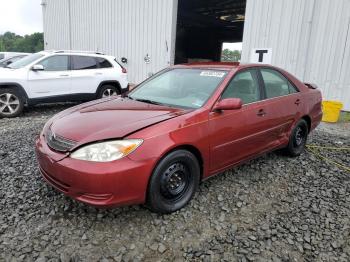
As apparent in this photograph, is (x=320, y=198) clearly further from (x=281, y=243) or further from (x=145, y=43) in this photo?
(x=145, y=43)

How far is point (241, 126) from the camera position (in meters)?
3.61

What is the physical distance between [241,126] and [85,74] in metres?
5.60

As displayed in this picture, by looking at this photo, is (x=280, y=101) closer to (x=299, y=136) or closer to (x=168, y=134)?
(x=299, y=136)

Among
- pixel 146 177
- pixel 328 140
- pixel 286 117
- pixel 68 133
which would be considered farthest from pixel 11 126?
pixel 328 140

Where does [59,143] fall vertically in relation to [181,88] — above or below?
below

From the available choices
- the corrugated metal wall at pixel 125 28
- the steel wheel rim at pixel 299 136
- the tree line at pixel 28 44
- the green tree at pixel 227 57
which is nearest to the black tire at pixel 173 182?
the steel wheel rim at pixel 299 136

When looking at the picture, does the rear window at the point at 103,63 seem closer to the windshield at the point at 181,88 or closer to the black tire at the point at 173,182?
the windshield at the point at 181,88

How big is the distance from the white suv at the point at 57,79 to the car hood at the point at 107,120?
4.16 meters

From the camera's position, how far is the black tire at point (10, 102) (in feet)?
22.9

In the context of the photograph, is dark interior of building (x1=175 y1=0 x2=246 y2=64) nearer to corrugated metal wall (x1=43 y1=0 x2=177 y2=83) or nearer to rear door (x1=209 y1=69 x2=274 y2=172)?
corrugated metal wall (x1=43 y1=0 x2=177 y2=83)

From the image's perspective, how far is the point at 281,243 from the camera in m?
2.78

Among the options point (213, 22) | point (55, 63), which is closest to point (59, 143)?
point (55, 63)

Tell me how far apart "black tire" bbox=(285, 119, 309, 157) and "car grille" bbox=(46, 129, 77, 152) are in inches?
128

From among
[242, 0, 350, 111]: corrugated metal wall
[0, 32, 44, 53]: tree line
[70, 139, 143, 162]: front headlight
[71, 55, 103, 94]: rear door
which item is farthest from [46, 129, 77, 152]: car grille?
[0, 32, 44, 53]: tree line
